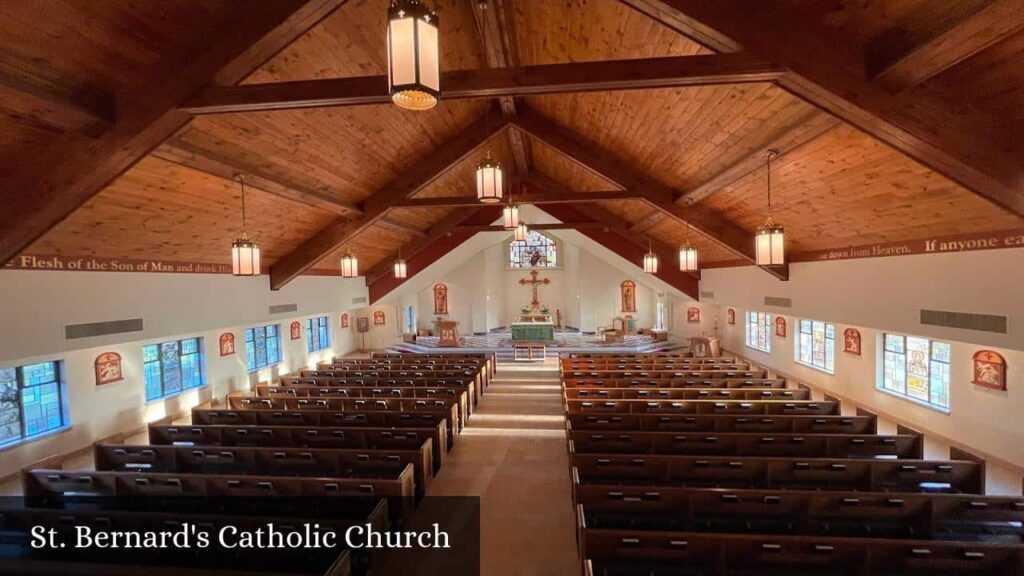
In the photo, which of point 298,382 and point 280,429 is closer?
point 280,429

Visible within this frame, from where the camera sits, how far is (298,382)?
9.17 m

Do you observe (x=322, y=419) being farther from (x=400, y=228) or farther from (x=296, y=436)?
(x=400, y=228)

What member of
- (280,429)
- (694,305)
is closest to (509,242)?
(694,305)

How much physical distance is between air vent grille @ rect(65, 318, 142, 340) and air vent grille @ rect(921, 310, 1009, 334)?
1098cm

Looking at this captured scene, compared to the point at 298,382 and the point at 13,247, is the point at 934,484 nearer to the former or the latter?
the point at 13,247

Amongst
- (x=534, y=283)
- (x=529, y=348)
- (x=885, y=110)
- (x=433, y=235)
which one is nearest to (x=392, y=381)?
(x=433, y=235)

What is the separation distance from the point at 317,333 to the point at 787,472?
13988mm

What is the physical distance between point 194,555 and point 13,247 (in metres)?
3.16

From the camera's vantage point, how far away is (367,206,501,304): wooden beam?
13.5 metres

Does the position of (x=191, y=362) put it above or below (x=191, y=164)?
below

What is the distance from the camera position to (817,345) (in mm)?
10914

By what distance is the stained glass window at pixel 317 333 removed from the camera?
47.8 ft

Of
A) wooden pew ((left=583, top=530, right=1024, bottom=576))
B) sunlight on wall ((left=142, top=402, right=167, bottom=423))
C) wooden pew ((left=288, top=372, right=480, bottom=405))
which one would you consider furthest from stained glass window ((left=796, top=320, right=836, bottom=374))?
sunlight on wall ((left=142, top=402, right=167, bottom=423))

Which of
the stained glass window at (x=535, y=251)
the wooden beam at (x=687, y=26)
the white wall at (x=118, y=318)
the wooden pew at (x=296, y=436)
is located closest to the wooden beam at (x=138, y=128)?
the white wall at (x=118, y=318)
